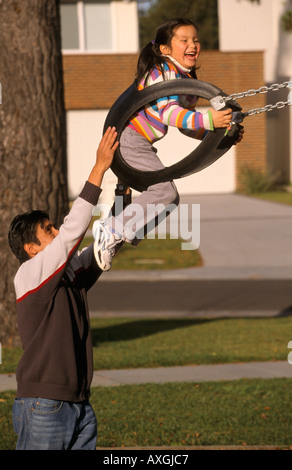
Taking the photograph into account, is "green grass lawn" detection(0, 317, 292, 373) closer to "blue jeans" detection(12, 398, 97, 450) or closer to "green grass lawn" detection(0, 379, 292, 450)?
"green grass lawn" detection(0, 379, 292, 450)

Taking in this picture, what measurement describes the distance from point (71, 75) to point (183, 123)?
24988 millimetres

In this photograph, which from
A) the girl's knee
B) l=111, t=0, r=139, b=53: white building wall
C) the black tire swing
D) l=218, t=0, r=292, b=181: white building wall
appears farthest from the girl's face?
l=218, t=0, r=292, b=181: white building wall

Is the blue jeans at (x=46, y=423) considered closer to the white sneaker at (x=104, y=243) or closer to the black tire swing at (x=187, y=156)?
the white sneaker at (x=104, y=243)

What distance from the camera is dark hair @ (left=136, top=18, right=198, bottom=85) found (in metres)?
3.20

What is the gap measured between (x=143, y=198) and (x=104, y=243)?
27cm

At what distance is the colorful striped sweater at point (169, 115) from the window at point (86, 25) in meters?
25.0

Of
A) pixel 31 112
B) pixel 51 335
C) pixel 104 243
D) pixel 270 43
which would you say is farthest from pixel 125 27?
pixel 104 243

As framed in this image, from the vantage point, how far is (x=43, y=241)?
12.6 feet

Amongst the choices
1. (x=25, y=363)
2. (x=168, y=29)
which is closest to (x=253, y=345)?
(x=25, y=363)

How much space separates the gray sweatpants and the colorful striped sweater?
0.15ft

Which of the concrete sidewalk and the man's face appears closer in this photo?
the man's face

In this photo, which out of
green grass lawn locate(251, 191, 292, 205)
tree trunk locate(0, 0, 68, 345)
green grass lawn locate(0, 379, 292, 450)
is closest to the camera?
green grass lawn locate(0, 379, 292, 450)

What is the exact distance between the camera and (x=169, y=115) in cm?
309
